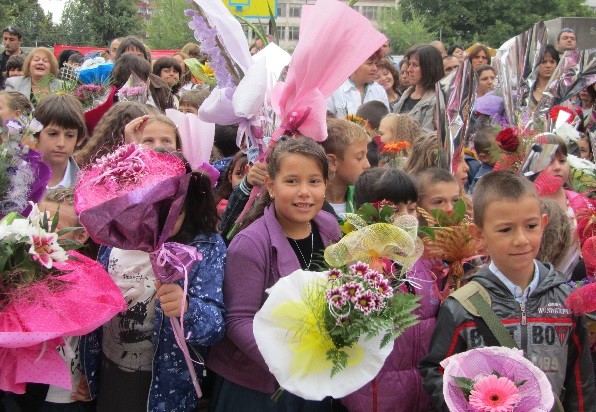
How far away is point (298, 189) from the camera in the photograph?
3029mm

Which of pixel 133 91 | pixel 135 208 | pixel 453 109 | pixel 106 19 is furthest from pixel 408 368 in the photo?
pixel 106 19

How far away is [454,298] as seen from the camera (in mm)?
2633

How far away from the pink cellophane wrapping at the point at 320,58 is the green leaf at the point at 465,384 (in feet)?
4.69

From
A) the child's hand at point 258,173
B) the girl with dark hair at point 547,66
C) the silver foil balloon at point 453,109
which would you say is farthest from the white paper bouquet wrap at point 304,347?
the girl with dark hair at point 547,66

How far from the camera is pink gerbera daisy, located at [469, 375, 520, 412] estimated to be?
2.23 m

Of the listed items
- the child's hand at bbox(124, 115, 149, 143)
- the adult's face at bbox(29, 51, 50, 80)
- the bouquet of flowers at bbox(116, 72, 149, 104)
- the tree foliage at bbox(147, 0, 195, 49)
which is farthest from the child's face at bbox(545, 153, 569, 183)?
the tree foliage at bbox(147, 0, 195, 49)

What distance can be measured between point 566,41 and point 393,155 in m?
6.06

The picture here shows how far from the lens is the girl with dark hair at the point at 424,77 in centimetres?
630

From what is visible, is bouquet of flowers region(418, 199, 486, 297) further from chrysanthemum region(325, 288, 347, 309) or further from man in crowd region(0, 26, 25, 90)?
man in crowd region(0, 26, 25, 90)

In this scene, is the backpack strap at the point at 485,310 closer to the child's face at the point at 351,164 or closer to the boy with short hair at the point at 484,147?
the child's face at the point at 351,164

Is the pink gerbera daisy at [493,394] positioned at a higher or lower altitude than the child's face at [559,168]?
lower

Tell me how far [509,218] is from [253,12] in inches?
360

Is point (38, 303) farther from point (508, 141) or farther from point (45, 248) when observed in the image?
point (508, 141)

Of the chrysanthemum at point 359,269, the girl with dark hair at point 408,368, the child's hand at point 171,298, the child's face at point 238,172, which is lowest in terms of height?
the girl with dark hair at point 408,368
